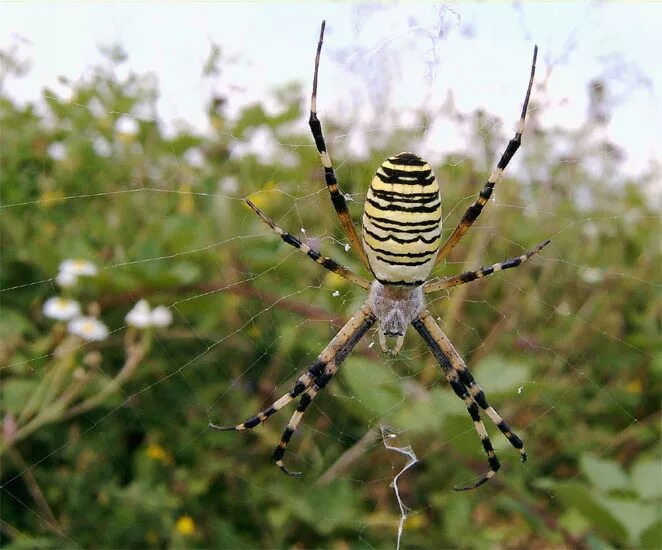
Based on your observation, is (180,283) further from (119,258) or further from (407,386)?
(407,386)

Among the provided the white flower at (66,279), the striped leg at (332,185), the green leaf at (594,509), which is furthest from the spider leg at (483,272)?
the white flower at (66,279)

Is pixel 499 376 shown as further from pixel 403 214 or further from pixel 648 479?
pixel 403 214

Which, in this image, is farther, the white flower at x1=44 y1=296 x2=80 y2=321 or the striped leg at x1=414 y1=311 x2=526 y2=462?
the white flower at x1=44 y1=296 x2=80 y2=321

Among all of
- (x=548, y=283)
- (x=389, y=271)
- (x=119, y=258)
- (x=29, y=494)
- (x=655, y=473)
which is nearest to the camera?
(x=389, y=271)

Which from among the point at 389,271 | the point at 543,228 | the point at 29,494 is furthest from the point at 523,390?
the point at 29,494

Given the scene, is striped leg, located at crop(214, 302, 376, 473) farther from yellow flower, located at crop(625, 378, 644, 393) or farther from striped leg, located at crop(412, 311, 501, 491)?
yellow flower, located at crop(625, 378, 644, 393)

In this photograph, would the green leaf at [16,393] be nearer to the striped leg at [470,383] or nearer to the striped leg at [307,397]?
the striped leg at [307,397]

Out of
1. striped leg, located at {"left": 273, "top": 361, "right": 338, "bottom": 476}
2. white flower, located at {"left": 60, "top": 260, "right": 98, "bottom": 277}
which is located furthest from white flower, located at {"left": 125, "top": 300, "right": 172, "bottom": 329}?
striped leg, located at {"left": 273, "top": 361, "right": 338, "bottom": 476}
